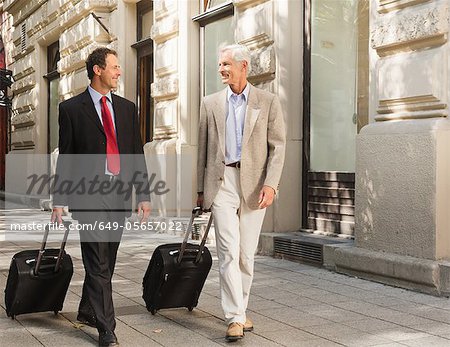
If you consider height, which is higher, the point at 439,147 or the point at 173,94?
the point at 173,94

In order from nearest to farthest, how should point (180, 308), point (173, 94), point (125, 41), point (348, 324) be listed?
point (348, 324)
point (180, 308)
point (173, 94)
point (125, 41)

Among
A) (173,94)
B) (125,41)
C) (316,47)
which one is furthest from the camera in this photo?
(125,41)

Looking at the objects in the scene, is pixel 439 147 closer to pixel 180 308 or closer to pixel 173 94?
pixel 180 308

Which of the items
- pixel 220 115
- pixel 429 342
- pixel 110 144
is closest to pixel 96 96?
pixel 110 144

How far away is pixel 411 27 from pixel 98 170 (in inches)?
134

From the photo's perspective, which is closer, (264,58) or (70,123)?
(70,123)

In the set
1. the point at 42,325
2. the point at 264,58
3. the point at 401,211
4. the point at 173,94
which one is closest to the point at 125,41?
the point at 173,94

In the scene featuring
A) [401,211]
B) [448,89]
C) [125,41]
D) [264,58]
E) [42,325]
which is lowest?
[42,325]

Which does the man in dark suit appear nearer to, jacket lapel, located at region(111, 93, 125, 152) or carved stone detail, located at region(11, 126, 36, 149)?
jacket lapel, located at region(111, 93, 125, 152)

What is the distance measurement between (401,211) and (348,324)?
177 centimetres

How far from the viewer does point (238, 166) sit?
17.6 feet

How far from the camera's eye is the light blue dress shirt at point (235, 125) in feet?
17.5

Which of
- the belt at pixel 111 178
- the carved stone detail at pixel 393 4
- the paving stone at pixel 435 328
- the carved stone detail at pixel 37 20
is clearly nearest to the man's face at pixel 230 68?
the belt at pixel 111 178

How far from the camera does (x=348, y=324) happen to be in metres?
5.62
